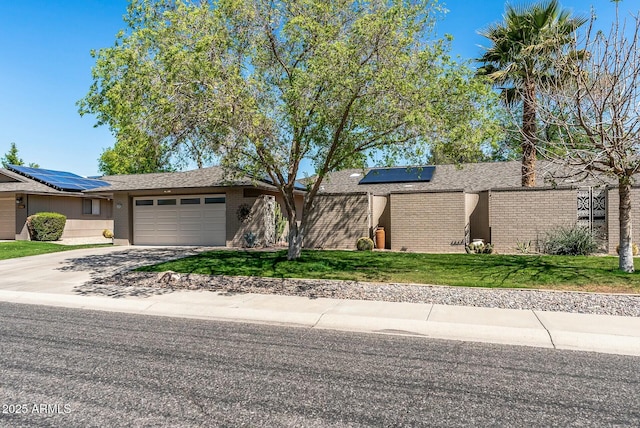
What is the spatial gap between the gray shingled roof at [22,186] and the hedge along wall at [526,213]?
2381cm

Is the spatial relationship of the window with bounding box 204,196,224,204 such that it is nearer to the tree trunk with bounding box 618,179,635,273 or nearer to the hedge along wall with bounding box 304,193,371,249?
the hedge along wall with bounding box 304,193,371,249

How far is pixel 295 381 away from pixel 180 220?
1737 cm

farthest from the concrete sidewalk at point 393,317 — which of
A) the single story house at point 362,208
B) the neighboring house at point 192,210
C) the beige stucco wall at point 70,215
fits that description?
the beige stucco wall at point 70,215

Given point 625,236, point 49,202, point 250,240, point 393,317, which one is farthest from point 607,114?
point 49,202

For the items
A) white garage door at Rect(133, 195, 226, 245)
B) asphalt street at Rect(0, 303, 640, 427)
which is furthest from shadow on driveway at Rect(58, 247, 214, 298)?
asphalt street at Rect(0, 303, 640, 427)

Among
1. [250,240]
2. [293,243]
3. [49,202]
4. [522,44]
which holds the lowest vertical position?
[250,240]

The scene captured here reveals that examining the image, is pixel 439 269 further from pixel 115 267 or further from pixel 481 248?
pixel 115 267

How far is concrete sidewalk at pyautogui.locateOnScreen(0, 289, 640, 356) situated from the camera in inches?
269

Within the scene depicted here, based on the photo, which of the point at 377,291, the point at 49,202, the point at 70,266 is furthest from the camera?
the point at 49,202

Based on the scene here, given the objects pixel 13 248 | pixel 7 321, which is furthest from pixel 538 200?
pixel 13 248

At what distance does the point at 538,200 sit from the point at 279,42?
37.1 feet

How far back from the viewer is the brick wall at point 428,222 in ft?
56.5

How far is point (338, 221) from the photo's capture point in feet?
61.7

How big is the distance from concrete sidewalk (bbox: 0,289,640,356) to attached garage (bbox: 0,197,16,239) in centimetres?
1687
